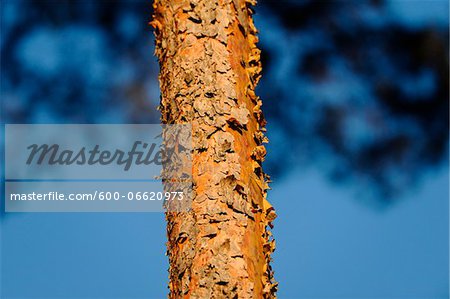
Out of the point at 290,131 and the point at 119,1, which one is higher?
the point at 119,1

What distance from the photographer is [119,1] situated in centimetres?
276

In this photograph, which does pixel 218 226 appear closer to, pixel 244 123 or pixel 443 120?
pixel 244 123

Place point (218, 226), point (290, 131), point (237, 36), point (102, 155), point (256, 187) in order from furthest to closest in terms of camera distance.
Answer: point (290, 131) → point (102, 155) → point (237, 36) → point (256, 187) → point (218, 226)

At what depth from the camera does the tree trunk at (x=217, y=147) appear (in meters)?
1.46

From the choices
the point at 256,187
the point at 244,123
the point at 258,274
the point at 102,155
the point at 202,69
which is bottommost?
the point at 258,274

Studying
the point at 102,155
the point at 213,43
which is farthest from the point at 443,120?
the point at 213,43

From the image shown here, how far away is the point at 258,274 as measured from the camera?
150 cm

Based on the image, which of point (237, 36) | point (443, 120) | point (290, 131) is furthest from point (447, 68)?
point (237, 36)

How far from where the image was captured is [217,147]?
60.6 inches

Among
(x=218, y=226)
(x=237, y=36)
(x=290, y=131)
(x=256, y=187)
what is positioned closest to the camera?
(x=218, y=226)

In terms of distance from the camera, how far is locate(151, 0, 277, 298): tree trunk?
1.46 m

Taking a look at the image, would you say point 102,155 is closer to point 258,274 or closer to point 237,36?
point 237,36

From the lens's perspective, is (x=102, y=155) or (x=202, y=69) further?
(x=102, y=155)

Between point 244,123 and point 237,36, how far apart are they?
0.23m
